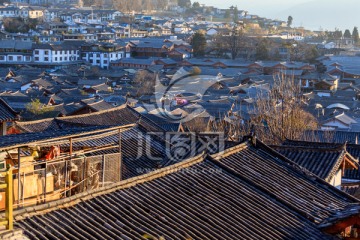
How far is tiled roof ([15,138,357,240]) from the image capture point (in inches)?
205

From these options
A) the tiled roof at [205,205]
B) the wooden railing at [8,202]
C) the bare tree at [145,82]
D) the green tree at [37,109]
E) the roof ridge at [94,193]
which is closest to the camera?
the wooden railing at [8,202]

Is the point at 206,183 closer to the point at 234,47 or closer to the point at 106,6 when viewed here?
the point at 234,47

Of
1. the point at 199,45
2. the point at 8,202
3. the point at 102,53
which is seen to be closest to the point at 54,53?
the point at 102,53

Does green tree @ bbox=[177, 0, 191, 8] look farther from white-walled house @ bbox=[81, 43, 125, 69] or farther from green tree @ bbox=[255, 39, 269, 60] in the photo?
white-walled house @ bbox=[81, 43, 125, 69]

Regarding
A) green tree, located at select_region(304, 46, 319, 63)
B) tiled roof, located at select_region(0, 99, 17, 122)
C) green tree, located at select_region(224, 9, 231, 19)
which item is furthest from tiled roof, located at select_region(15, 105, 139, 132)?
green tree, located at select_region(224, 9, 231, 19)

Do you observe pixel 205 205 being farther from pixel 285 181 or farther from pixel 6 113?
pixel 6 113

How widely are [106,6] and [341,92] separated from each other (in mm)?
66497

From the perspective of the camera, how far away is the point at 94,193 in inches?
225

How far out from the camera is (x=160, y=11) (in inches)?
4131

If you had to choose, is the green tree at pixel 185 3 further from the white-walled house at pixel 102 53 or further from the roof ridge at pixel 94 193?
the roof ridge at pixel 94 193

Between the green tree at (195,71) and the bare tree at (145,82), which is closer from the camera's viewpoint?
the bare tree at (145,82)

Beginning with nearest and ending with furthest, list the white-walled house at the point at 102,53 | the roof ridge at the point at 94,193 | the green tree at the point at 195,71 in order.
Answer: the roof ridge at the point at 94,193 → the green tree at the point at 195,71 → the white-walled house at the point at 102,53

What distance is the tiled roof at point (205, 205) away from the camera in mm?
5195

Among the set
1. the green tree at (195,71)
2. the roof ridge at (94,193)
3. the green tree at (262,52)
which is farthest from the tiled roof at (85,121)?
the green tree at (262,52)
